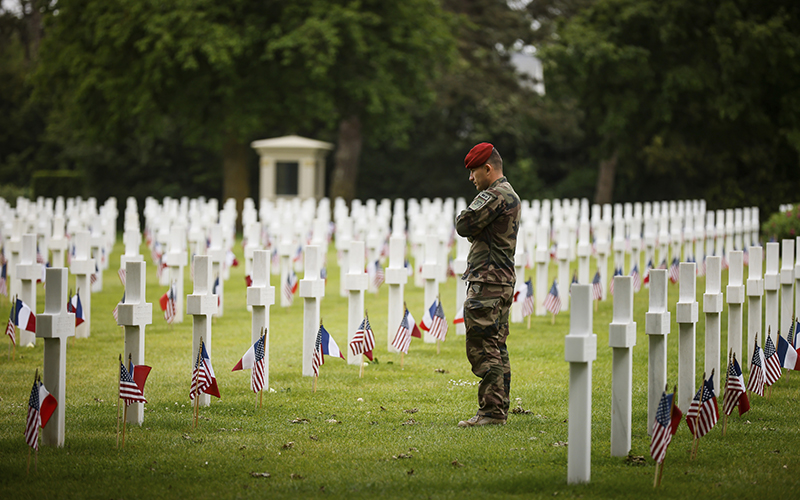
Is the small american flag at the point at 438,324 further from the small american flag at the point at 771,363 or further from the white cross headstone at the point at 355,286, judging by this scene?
the small american flag at the point at 771,363

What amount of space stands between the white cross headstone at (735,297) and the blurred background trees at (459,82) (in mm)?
17914

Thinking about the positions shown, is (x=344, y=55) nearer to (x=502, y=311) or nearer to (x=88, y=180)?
(x=88, y=180)

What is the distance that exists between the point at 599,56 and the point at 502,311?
20.4 m

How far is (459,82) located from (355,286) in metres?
27.2

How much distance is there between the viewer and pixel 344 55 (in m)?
29.1

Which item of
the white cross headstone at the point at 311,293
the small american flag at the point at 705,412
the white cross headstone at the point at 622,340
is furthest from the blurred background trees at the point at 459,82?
the white cross headstone at the point at 622,340

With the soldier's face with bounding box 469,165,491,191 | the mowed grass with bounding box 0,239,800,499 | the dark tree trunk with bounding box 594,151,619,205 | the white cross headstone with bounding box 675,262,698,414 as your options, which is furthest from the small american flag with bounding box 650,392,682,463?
the dark tree trunk with bounding box 594,151,619,205

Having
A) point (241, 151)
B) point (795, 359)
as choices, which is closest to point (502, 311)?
point (795, 359)

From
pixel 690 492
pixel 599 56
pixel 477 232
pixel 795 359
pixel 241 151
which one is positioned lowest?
pixel 690 492

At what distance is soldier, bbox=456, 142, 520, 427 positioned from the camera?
632cm

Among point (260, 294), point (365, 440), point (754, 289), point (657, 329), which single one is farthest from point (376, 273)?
point (657, 329)

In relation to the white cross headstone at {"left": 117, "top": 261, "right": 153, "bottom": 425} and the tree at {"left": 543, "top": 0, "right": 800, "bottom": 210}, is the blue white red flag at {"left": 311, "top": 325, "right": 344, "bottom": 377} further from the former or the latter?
the tree at {"left": 543, "top": 0, "right": 800, "bottom": 210}

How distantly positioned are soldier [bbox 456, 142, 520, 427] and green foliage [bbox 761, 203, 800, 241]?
37.3 ft

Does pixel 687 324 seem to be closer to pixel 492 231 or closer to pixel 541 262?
pixel 492 231
